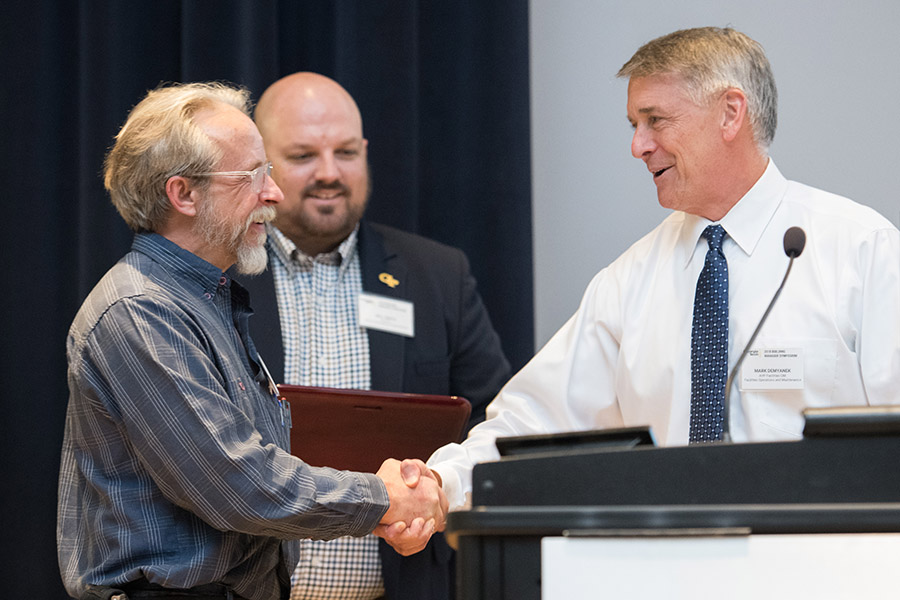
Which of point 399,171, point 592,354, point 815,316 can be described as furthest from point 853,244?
point 399,171

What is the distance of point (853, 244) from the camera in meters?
1.94

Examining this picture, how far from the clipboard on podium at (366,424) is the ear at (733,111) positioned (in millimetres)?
853

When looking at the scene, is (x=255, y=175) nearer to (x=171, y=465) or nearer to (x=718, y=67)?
(x=171, y=465)

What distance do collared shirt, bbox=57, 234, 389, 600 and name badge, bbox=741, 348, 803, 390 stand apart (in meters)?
0.78

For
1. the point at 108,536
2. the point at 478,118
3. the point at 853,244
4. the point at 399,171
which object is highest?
the point at 478,118

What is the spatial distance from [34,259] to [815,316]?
7.40ft

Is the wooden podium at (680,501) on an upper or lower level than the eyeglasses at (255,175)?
lower

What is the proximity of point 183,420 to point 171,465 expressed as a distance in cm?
8

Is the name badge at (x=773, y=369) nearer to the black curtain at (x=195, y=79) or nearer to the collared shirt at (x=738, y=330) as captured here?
the collared shirt at (x=738, y=330)

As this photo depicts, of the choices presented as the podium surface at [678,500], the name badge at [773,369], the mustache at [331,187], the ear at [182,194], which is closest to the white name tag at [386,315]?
the mustache at [331,187]

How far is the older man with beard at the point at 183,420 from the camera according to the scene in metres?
1.67

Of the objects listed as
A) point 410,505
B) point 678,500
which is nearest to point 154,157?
point 410,505

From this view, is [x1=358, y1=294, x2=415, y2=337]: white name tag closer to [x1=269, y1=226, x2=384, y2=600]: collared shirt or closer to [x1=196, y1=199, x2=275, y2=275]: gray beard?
[x1=269, y1=226, x2=384, y2=600]: collared shirt

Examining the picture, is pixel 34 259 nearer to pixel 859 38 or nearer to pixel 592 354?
pixel 592 354
